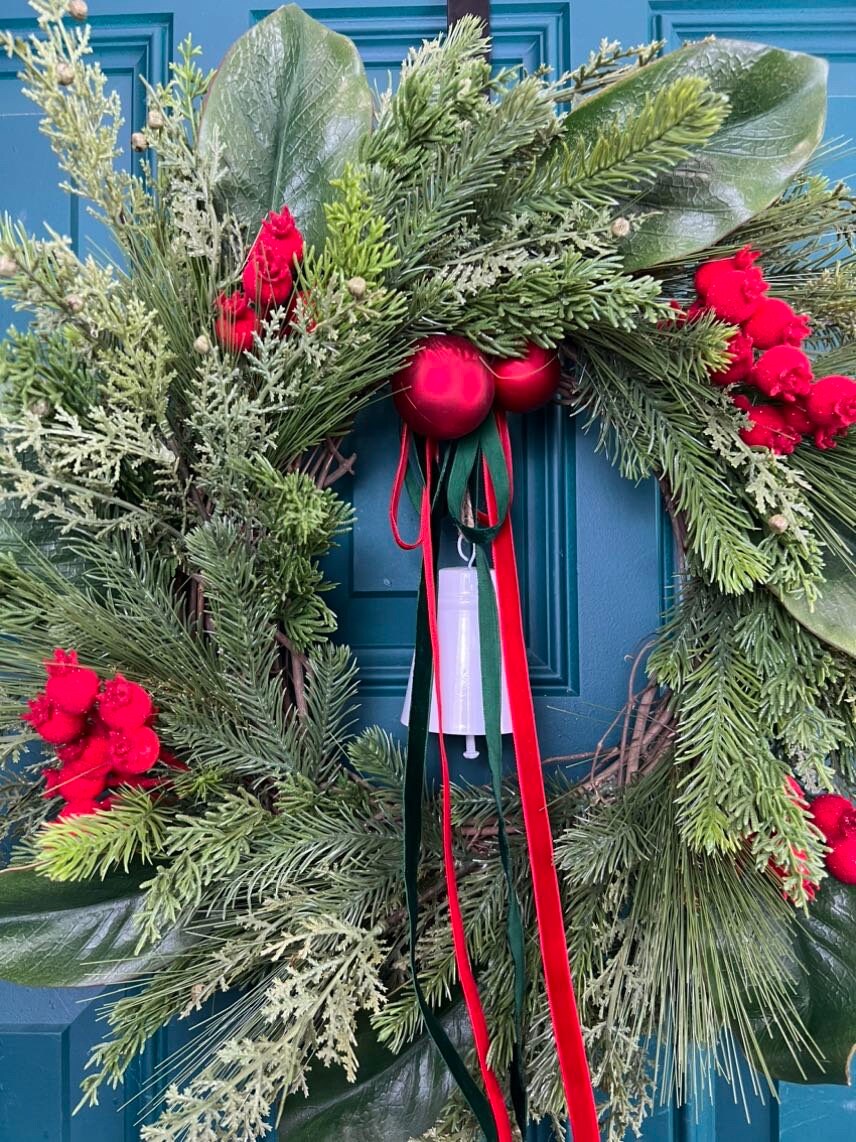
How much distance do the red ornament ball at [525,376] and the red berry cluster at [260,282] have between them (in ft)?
0.62

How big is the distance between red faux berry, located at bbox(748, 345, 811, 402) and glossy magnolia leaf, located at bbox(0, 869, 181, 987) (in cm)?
65

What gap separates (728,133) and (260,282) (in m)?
0.40

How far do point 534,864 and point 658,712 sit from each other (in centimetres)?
19

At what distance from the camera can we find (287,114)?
69 centimetres

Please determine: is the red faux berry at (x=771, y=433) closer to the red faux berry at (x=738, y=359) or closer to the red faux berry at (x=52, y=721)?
the red faux berry at (x=738, y=359)

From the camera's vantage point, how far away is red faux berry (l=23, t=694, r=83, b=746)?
0.56 meters

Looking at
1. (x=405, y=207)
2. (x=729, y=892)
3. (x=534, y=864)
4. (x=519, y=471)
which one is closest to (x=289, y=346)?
(x=405, y=207)

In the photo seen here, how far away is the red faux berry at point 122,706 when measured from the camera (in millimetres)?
558

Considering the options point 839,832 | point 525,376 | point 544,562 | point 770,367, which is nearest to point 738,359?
point 770,367

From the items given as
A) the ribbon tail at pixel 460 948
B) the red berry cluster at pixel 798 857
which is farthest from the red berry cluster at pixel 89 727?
the red berry cluster at pixel 798 857

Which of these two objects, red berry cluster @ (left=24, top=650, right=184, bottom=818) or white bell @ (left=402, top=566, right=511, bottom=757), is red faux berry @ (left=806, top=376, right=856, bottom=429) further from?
red berry cluster @ (left=24, top=650, right=184, bottom=818)

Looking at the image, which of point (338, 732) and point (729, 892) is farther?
point (338, 732)

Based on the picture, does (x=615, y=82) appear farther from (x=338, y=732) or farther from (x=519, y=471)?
(x=338, y=732)

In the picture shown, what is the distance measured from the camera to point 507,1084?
2.17ft
